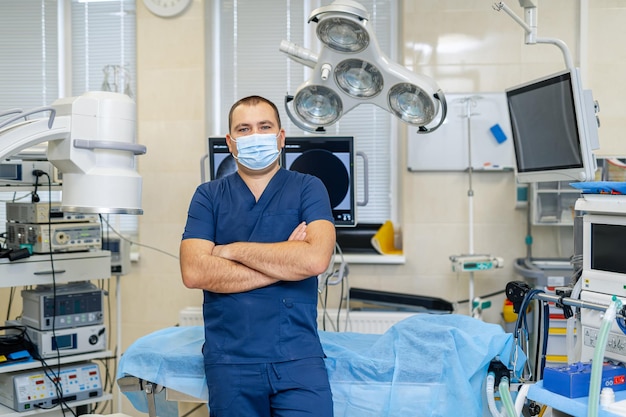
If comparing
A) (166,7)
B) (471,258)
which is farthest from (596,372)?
(166,7)

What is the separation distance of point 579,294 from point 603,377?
390 millimetres

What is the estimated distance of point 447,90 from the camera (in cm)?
407

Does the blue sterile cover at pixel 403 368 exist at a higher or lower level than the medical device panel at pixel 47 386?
higher

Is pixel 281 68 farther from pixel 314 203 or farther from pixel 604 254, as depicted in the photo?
pixel 604 254

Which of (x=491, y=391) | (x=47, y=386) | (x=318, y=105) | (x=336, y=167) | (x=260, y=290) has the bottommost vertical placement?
(x=47, y=386)

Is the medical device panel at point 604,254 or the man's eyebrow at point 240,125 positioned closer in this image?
the medical device panel at point 604,254

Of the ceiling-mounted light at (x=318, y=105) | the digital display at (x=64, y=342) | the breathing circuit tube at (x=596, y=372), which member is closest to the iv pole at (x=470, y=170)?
the ceiling-mounted light at (x=318, y=105)

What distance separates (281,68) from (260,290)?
2.53m

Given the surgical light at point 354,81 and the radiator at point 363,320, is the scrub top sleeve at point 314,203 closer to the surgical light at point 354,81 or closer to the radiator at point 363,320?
the surgical light at point 354,81

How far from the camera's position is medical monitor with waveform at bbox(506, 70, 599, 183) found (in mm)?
2617

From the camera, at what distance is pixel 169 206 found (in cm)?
430

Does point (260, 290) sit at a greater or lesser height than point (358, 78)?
lesser

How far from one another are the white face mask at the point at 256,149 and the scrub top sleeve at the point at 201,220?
179 mm

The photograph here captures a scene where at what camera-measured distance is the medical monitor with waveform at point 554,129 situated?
2617 millimetres
